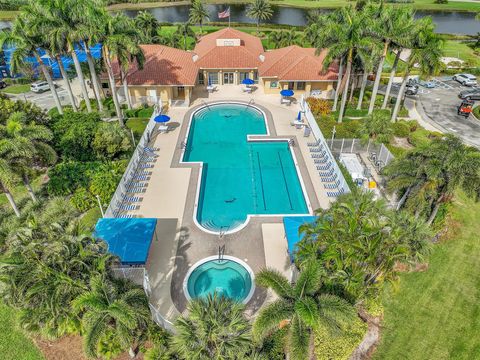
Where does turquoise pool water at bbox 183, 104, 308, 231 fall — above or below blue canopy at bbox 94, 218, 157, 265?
below

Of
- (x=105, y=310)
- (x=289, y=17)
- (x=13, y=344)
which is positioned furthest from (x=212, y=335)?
(x=289, y=17)

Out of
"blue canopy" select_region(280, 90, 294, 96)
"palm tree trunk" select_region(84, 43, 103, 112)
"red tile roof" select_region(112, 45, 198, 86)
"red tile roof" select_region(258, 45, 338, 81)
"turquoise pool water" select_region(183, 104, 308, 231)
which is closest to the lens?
"turquoise pool water" select_region(183, 104, 308, 231)

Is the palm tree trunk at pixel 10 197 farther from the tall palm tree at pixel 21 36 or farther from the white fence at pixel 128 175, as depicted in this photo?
the tall palm tree at pixel 21 36

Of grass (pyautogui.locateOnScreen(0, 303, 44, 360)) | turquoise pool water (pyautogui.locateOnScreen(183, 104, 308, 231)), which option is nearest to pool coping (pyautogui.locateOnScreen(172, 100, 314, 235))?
turquoise pool water (pyautogui.locateOnScreen(183, 104, 308, 231))

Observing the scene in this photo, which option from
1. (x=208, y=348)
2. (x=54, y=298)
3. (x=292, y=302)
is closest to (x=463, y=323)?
(x=292, y=302)

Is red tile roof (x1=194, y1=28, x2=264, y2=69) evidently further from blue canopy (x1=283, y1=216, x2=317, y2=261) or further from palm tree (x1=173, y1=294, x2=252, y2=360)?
palm tree (x1=173, y1=294, x2=252, y2=360)

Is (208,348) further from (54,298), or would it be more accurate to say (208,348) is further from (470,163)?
(470,163)

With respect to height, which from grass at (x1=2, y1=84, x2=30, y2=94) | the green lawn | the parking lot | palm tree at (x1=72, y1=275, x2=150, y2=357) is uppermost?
palm tree at (x1=72, y1=275, x2=150, y2=357)

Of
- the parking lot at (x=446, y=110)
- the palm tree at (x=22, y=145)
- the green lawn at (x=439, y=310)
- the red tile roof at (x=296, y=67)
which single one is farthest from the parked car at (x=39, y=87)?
the parking lot at (x=446, y=110)
